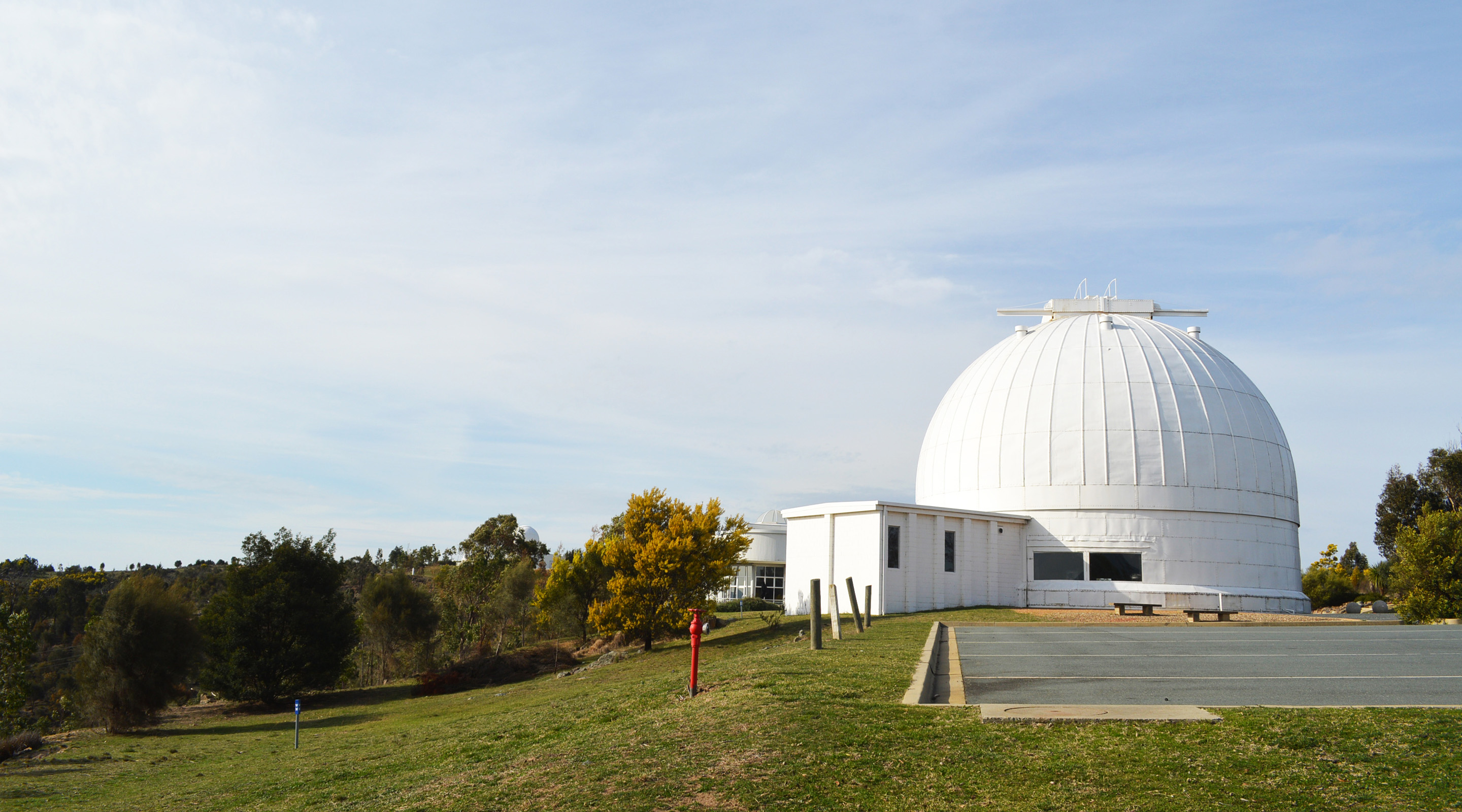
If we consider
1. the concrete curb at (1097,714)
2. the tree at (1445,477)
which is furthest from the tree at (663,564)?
the tree at (1445,477)

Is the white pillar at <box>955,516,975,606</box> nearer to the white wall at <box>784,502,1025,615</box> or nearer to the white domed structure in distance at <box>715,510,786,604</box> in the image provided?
the white wall at <box>784,502,1025,615</box>

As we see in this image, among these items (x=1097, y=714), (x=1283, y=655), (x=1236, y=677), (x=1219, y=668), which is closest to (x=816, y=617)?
(x=1219, y=668)

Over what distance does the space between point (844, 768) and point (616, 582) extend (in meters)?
26.1

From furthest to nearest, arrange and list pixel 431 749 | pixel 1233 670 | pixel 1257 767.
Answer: pixel 431 749
pixel 1233 670
pixel 1257 767

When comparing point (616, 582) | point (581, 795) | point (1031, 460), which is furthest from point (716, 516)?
point (581, 795)

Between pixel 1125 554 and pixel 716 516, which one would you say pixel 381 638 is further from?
pixel 1125 554

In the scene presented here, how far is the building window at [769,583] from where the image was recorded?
56.8 metres

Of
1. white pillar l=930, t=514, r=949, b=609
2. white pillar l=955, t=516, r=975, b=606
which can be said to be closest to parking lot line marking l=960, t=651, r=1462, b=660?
white pillar l=930, t=514, r=949, b=609

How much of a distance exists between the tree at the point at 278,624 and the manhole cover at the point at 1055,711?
109ft

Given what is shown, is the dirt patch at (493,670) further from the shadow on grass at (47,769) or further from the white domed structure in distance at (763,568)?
the white domed structure in distance at (763,568)

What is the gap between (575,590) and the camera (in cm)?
4266

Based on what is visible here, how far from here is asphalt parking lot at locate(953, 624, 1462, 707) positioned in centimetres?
977

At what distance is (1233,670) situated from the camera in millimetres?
12203

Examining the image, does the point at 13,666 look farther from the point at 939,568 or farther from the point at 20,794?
the point at 939,568
